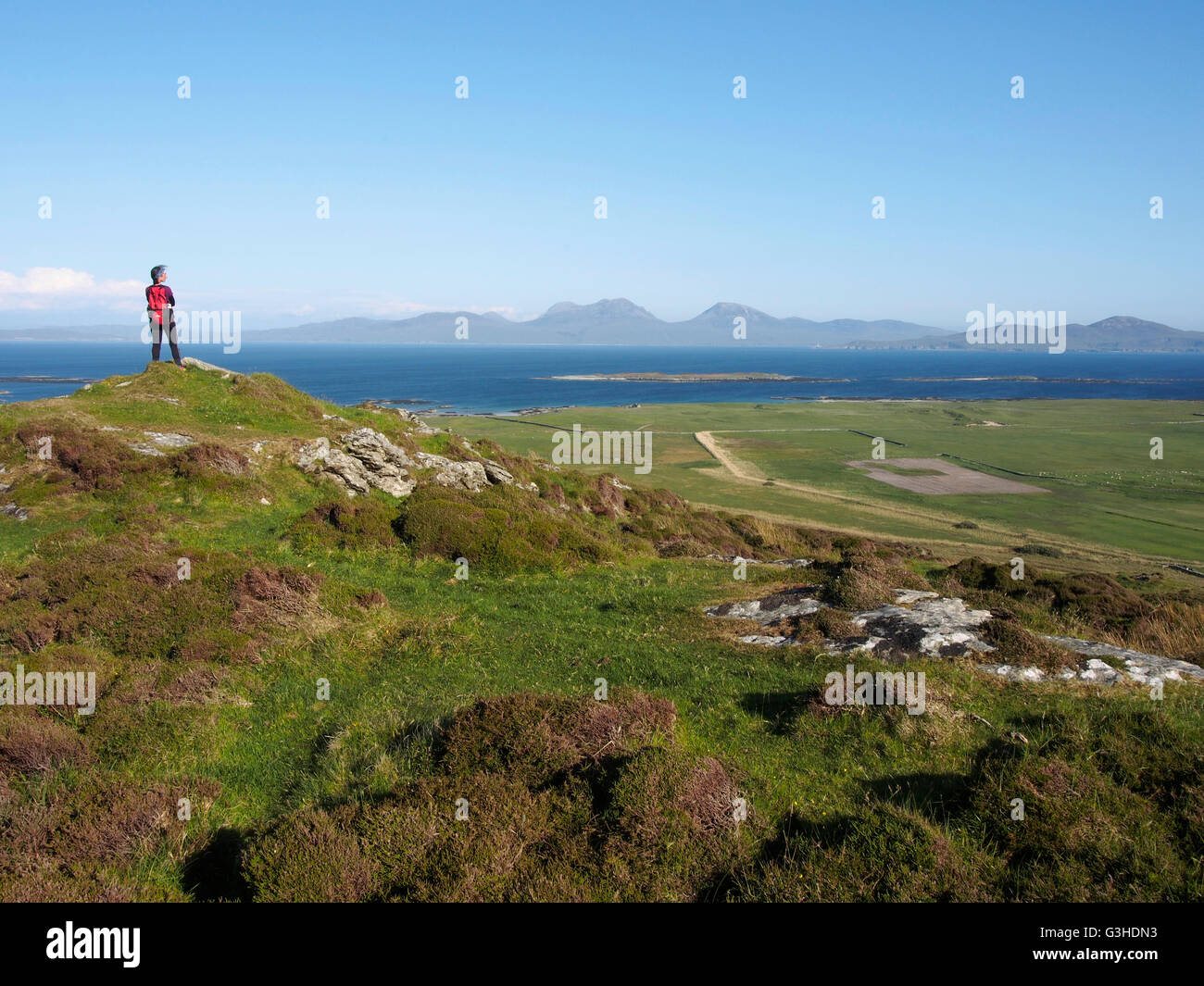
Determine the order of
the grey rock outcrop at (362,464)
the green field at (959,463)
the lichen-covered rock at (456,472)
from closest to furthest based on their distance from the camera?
the grey rock outcrop at (362,464) → the lichen-covered rock at (456,472) → the green field at (959,463)

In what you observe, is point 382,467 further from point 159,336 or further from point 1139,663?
point 1139,663

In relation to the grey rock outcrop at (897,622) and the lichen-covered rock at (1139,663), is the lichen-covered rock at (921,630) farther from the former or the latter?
the lichen-covered rock at (1139,663)

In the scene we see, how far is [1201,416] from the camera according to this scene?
333 feet

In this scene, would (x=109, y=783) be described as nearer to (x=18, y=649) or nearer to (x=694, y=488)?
(x=18, y=649)

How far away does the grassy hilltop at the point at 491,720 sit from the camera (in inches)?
254

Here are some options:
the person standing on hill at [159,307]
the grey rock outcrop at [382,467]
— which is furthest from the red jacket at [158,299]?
the grey rock outcrop at [382,467]

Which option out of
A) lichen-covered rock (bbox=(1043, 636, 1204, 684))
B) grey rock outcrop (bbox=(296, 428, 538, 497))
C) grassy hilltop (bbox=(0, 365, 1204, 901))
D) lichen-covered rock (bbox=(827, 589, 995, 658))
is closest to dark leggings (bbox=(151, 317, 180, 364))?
grassy hilltop (bbox=(0, 365, 1204, 901))

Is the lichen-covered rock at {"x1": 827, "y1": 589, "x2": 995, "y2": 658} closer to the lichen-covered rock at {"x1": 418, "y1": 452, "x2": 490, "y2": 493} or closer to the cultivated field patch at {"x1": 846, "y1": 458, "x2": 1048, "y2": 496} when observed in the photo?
the lichen-covered rock at {"x1": 418, "y1": 452, "x2": 490, "y2": 493}

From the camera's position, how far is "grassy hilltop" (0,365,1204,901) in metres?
6.46

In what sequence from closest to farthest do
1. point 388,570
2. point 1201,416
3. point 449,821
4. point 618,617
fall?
point 449,821 < point 618,617 < point 388,570 < point 1201,416

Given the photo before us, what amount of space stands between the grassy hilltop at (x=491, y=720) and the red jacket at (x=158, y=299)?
560 cm

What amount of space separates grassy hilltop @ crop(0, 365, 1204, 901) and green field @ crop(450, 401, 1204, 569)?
17.8m
